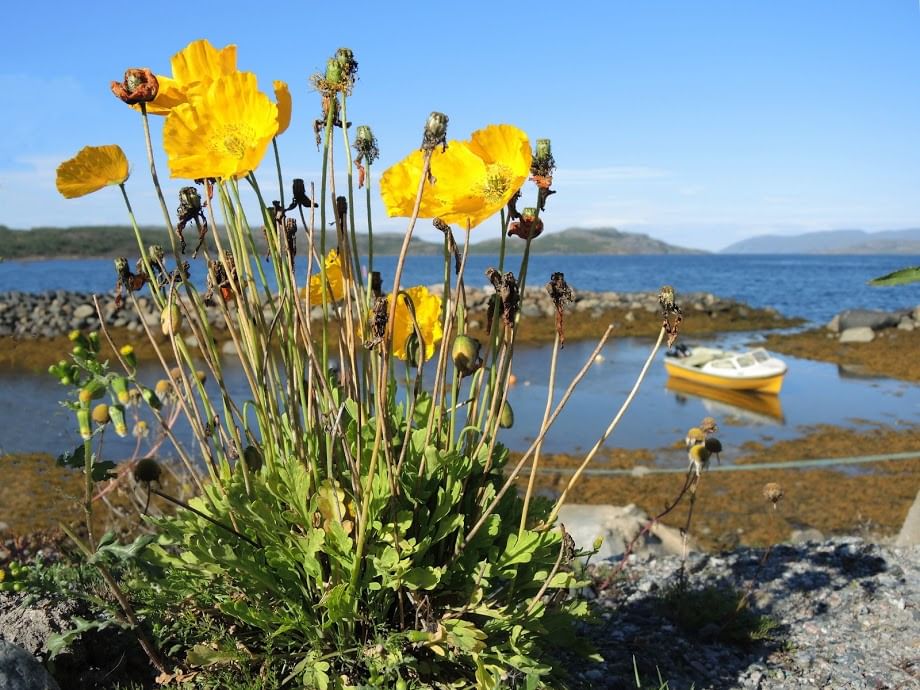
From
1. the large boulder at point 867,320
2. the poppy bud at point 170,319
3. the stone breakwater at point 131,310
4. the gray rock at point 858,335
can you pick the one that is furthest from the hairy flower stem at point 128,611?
the large boulder at point 867,320

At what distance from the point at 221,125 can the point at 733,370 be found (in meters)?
13.0

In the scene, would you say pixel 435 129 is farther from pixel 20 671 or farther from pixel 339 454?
pixel 20 671

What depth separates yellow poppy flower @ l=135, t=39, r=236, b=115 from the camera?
185 cm

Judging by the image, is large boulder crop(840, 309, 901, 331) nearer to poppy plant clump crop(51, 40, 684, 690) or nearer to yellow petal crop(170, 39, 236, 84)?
poppy plant clump crop(51, 40, 684, 690)

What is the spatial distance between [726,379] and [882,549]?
9.68 m

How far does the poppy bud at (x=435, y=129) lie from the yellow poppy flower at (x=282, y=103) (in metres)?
0.36

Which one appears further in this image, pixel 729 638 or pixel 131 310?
pixel 131 310

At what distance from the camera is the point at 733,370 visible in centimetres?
1349

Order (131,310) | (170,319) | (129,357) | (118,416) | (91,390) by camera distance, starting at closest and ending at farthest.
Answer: (170,319), (91,390), (118,416), (129,357), (131,310)

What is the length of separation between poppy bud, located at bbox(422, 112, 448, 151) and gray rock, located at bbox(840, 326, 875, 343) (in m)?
21.1

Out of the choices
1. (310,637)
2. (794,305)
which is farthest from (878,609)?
(794,305)

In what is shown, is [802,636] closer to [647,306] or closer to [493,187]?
[493,187]

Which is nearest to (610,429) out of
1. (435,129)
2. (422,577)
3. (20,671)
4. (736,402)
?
(422,577)

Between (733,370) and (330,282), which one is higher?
(330,282)
